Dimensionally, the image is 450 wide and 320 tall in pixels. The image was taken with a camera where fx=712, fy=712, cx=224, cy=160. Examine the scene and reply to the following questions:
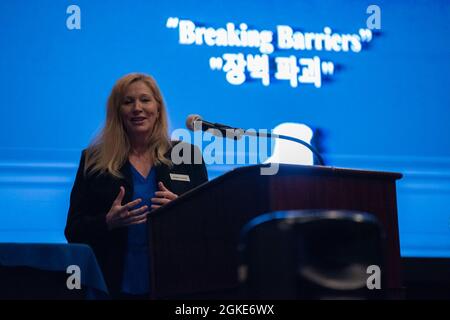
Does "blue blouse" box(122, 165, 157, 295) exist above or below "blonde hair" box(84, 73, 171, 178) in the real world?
below

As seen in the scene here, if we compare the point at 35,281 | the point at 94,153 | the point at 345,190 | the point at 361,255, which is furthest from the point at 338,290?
the point at 94,153

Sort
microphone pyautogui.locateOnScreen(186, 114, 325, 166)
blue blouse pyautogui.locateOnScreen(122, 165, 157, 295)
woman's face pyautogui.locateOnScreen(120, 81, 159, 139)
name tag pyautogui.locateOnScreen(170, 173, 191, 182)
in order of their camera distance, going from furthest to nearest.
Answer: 1. woman's face pyautogui.locateOnScreen(120, 81, 159, 139)
2. name tag pyautogui.locateOnScreen(170, 173, 191, 182)
3. blue blouse pyautogui.locateOnScreen(122, 165, 157, 295)
4. microphone pyautogui.locateOnScreen(186, 114, 325, 166)

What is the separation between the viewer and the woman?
2.91 metres

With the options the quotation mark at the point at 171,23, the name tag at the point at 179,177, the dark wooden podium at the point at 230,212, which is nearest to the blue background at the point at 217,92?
the quotation mark at the point at 171,23

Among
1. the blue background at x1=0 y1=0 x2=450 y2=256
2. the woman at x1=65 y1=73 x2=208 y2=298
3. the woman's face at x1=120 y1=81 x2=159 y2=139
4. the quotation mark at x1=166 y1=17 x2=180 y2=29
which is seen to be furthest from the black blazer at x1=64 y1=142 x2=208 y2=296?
the quotation mark at x1=166 y1=17 x2=180 y2=29

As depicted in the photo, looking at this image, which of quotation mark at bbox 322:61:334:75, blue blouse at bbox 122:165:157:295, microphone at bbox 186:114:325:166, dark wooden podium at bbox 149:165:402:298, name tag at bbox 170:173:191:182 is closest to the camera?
dark wooden podium at bbox 149:165:402:298

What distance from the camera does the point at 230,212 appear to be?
7.79 ft

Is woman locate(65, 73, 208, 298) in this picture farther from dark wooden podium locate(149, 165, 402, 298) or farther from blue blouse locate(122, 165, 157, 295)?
dark wooden podium locate(149, 165, 402, 298)

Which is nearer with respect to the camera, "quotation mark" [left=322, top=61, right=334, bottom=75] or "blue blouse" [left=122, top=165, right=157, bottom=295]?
"blue blouse" [left=122, top=165, right=157, bottom=295]

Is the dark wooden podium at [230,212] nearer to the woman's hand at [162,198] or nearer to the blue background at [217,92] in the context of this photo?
the woman's hand at [162,198]

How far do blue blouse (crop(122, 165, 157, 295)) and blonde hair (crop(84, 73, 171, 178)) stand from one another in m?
0.15

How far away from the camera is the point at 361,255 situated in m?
1.98

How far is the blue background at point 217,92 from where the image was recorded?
12.5 feet

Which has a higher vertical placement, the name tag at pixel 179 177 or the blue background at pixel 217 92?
the blue background at pixel 217 92
